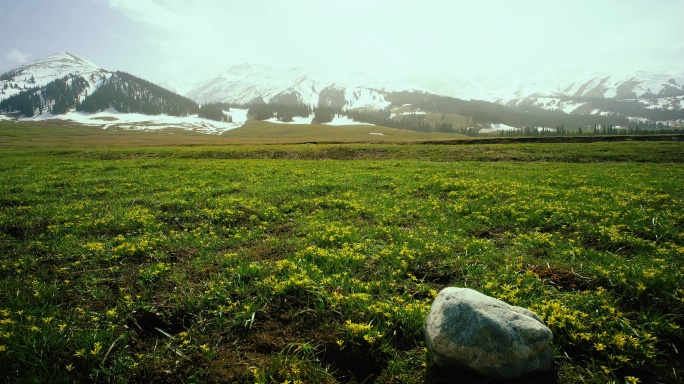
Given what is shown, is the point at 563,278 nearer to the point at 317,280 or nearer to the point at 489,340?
the point at 489,340

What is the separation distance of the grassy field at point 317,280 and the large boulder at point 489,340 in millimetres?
345

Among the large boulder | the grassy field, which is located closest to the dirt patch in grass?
the grassy field

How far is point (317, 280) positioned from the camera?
749cm

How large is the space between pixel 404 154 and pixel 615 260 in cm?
4253

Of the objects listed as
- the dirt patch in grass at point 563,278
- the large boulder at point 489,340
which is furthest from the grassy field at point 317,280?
the large boulder at point 489,340

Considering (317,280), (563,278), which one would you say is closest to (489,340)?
(317,280)

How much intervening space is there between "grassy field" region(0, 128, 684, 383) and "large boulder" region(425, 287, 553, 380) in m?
0.35

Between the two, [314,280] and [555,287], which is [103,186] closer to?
[314,280]

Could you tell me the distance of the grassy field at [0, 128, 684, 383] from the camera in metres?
5.19

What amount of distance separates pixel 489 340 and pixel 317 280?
154 inches

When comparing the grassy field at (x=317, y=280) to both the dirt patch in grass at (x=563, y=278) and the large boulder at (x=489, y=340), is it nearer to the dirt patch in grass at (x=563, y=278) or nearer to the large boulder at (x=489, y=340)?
the dirt patch in grass at (x=563, y=278)

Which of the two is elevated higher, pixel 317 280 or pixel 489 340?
pixel 489 340

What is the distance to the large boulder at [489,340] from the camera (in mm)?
4652

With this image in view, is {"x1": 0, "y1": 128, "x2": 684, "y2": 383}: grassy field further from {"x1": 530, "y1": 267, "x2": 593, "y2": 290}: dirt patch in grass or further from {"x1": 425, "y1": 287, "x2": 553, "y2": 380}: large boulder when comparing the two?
{"x1": 425, "y1": 287, "x2": 553, "y2": 380}: large boulder
